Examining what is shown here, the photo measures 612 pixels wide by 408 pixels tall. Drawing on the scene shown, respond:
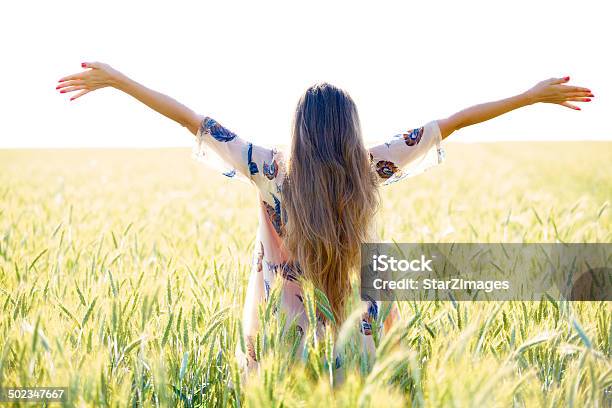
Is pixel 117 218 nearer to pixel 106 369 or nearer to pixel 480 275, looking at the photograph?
pixel 480 275

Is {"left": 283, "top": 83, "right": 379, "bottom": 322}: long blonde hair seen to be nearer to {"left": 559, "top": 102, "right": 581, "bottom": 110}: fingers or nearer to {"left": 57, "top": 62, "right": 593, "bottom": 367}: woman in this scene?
{"left": 57, "top": 62, "right": 593, "bottom": 367}: woman

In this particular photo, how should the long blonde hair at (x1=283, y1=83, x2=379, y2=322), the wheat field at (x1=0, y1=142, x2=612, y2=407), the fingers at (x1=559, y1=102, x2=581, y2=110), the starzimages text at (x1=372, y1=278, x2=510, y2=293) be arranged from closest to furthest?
the wheat field at (x1=0, y1=142, x2=612, y2=407) < the long blonde hair at (x1=283, y1=83, x2=379, y2=322) < the starzimages text at (x1=372, y1=278, x2=510, y2=293) < the fingers at (x1=559, y1=102, x2=581, y2=110)

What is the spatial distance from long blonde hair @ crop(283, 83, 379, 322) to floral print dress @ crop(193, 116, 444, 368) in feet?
0.24

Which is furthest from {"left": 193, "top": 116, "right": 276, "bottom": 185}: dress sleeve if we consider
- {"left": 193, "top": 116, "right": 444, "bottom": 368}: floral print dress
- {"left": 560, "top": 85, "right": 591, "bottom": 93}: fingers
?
{"left": 560, "top": 85, "right": 591, "bottom": 93}: fingers

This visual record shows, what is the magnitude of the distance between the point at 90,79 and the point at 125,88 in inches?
4.8

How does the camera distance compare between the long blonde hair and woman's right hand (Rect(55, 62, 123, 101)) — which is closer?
the long blonde hair

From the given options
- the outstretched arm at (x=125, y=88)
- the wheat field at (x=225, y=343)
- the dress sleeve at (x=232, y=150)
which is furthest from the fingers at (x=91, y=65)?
the wheat field at (x=225, y=343)

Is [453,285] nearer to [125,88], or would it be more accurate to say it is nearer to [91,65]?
[125,88]

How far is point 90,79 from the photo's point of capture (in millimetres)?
1964

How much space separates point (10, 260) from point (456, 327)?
1.83 m

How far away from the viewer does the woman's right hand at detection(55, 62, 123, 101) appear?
1.94 metres

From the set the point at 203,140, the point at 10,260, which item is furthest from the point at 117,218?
the point at 203,140

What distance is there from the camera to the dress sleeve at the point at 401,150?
1996 mm

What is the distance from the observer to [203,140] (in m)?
1.93
